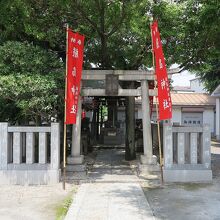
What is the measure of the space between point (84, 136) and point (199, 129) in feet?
23.3

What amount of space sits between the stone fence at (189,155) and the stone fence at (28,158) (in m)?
3.17

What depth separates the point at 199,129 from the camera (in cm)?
1139

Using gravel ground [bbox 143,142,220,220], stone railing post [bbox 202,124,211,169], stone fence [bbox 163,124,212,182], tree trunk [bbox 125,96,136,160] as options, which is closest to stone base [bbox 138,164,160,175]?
stone fence [bbox 163,124,212,182]

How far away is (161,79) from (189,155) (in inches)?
98.1

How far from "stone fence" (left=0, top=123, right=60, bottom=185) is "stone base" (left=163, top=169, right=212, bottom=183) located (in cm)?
316

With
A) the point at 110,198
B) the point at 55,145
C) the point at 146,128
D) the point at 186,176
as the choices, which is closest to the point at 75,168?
the point at 55,145

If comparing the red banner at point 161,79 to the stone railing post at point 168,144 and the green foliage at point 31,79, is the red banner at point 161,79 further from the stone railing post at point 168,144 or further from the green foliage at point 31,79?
the green foliage at point 31,79

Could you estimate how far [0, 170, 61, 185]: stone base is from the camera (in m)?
10.8

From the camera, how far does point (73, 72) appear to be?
11000 mm

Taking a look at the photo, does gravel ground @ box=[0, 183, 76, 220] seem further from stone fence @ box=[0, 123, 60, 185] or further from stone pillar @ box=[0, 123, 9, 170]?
stone pillar @ box=[0, 123, 9, 170]

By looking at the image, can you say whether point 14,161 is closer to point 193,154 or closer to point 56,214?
point 56,214

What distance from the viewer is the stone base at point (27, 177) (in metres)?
10.8

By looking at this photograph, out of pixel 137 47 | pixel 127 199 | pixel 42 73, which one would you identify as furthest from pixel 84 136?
pixel 127 199

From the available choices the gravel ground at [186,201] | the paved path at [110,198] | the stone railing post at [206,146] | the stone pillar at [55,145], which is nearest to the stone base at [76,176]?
the paved path at [110,198]
